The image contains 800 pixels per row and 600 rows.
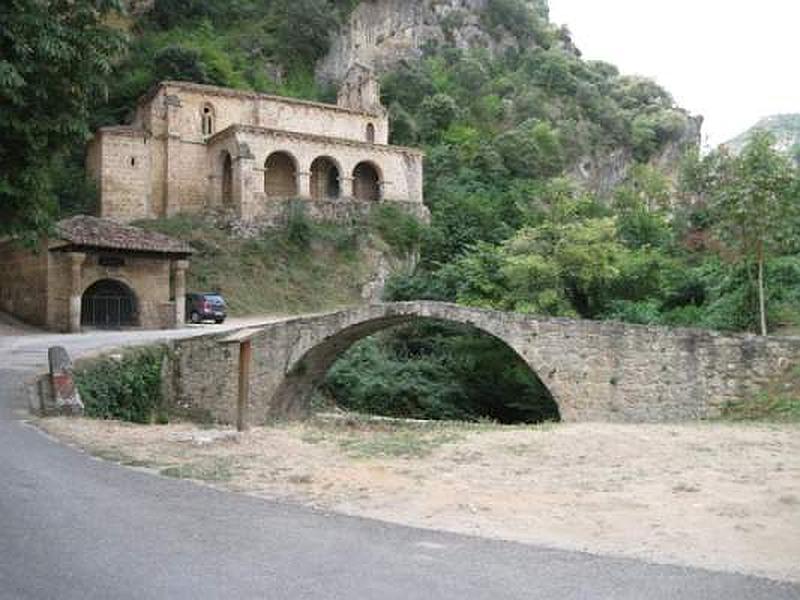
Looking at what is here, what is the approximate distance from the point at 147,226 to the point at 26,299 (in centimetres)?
787

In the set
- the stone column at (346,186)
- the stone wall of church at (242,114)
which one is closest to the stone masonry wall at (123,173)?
the stone wall of church at (242,114)

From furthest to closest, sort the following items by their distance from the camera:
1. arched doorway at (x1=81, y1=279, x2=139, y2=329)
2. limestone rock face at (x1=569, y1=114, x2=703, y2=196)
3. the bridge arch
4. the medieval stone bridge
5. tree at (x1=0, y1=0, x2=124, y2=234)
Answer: limestone rock face at (x1=569, y1=114, x2=703, y2=196)
arched doorway at (x1=81, y1=279, x2=139, y2=329)
the bridge arch
the medieval stone bridge
tree at (x1=0, y1=0, x2=124, y2=234)

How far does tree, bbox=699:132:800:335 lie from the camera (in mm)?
20109

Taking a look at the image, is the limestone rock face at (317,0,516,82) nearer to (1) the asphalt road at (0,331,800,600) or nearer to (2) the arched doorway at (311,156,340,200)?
(2) the arched doorway at (311,156,340,200)

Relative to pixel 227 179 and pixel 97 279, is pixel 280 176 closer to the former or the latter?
pixel 227 179

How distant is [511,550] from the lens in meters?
5.41

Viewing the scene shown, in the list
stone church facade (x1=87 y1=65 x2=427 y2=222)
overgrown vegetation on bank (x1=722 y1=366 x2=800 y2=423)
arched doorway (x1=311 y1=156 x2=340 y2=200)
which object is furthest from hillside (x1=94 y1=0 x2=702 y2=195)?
overgrown vegetation on bank (x1=722 y1=366 x2=800 y2=423)

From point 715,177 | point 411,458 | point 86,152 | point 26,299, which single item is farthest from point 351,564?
point 86,152

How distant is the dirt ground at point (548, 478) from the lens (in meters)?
5.84

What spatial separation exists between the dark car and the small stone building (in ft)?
2.24

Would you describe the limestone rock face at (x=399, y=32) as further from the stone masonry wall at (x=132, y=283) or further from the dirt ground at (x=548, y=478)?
the dirt ground at (x=548, y=478)

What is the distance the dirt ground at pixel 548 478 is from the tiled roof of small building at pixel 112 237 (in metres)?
14.9

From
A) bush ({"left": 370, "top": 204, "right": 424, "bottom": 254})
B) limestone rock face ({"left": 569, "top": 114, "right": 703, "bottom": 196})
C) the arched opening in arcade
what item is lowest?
the arched opening in arcade

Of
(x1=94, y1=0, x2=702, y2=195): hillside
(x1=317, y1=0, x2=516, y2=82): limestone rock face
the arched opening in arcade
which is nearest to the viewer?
the arched opening in arcade
